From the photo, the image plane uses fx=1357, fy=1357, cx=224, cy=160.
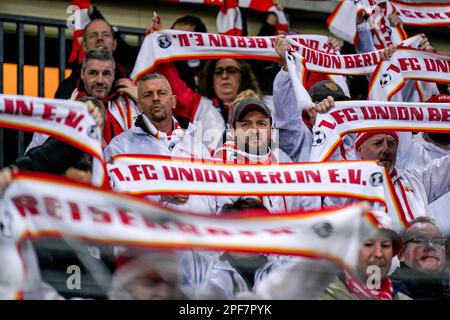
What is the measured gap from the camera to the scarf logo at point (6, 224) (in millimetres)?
5926

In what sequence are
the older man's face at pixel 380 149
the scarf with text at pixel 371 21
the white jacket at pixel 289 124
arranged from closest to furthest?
the older man's face at pixel 380 149, the white jacket at pixel 289 124, the scarf with text at pixel 371 21

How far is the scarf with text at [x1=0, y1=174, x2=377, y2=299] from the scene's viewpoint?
5.93m

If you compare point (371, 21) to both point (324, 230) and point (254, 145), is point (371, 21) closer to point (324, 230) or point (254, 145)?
point (254, 145)

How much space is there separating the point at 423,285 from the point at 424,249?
0.66m

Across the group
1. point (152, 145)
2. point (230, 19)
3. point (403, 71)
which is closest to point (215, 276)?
point (152, 145)

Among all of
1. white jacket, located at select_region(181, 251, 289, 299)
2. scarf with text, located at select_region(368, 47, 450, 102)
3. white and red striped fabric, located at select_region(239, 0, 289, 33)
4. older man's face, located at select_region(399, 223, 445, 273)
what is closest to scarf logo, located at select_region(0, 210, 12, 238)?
white jacket, located at select_region(181, 251, 289, 299)

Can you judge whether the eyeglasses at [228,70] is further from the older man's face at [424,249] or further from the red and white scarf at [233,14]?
the older man's face at [424,249]

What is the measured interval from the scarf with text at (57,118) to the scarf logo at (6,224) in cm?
122

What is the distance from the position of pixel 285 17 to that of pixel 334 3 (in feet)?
3.06

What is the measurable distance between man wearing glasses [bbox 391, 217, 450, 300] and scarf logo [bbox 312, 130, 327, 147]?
1208 millimetres

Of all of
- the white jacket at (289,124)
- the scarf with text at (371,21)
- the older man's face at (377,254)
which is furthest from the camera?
the scarf with text at (371,21)

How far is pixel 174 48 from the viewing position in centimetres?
1033

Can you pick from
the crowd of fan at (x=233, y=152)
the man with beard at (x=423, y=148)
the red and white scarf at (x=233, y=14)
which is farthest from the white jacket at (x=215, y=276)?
the red and white scarf at (x=233, y=14)
